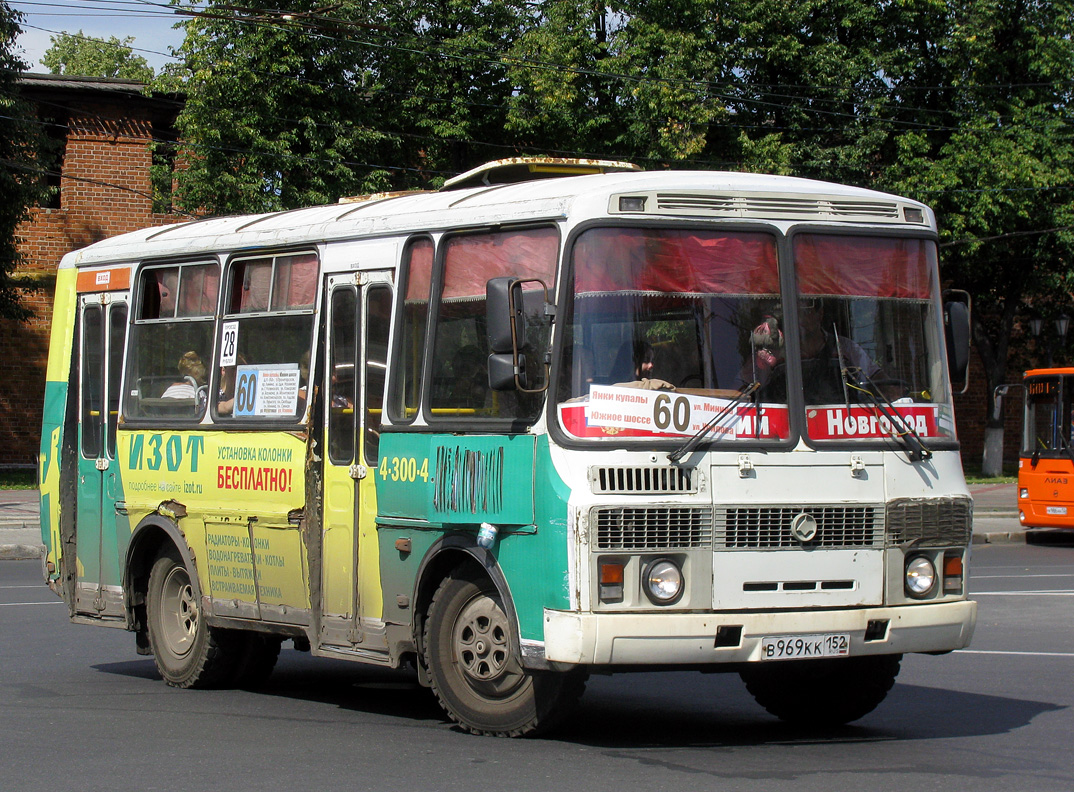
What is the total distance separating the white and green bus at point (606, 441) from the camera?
709cm

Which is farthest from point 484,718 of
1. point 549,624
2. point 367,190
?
point 367,190

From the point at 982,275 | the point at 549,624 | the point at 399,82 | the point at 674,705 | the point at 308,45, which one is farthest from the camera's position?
the point at 982,275

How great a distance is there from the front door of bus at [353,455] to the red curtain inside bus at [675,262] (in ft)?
5.48

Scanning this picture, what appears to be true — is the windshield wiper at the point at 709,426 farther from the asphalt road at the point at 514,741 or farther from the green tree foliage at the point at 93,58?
the green tree foliage at the point at 93,58

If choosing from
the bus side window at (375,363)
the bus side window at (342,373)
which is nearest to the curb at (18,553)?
the bus side window at (342,373)

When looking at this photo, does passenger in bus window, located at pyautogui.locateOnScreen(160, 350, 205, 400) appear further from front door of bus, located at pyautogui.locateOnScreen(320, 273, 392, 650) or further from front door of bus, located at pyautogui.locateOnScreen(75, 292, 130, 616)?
front door of bus, located at pyautogui.locateOnScreen(320, 273, 392, 650)

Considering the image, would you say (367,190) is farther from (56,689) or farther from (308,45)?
(56,689)

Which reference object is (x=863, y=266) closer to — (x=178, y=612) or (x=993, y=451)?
(x=178, y=612)

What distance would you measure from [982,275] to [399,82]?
47.7 ft

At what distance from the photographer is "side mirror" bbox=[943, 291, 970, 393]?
8109 mm

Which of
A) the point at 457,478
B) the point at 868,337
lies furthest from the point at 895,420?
the point at 457,478

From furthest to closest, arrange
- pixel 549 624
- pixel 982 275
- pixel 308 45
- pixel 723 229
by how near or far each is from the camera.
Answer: pixel 982 275
pixel 308 45
pixel 723 229
pixel 549 624

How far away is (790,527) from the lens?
7.29m

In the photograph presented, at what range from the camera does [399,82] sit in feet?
110
